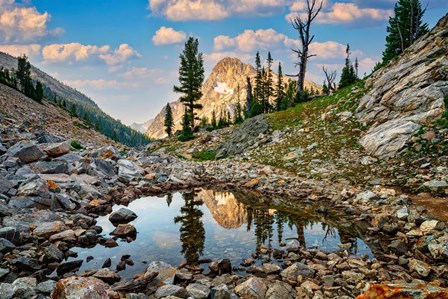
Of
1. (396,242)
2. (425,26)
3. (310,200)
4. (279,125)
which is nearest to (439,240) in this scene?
(396,242)

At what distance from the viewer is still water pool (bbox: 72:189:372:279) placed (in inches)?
364

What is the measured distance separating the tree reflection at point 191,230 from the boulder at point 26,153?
26.9ft

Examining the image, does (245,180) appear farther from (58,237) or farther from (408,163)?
(58,237)

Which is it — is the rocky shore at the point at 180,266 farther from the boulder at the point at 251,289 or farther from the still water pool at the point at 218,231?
the still water pool at the point at 218,231

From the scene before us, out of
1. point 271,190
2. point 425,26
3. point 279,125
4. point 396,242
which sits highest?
point 425,26

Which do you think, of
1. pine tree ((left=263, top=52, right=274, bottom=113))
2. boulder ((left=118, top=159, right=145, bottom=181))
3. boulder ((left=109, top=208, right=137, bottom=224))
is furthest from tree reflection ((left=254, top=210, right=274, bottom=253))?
pine tree ((left=263, top=52, right=274, bottom=113))

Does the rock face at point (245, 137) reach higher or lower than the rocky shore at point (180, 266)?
higher

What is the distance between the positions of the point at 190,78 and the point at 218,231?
45589mm

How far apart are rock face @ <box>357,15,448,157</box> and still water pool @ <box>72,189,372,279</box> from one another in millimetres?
7041

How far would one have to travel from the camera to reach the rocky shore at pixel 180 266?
661 centimetres

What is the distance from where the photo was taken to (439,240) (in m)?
8.62

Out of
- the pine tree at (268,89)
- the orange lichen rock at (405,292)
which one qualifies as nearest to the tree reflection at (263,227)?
the orange lichen rock at (405,292)

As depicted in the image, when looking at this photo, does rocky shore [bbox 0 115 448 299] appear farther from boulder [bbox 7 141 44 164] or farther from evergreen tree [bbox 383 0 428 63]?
evergreen tree [bbox 383 0 428 63]

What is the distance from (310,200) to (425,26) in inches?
1467
